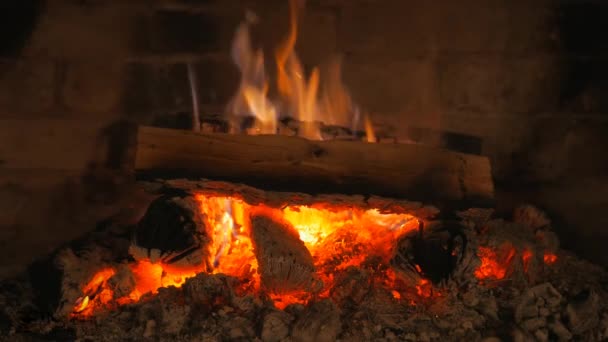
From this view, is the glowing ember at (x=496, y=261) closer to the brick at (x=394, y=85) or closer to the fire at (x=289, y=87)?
the brick at (x=394, y=85)

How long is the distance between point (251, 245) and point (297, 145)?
426mm

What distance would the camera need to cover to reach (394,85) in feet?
7.67

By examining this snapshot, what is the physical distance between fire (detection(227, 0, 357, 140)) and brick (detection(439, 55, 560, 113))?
0.41 m

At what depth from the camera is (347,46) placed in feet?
7.67

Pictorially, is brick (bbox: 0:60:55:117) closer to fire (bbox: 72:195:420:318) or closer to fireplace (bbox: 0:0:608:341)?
fireplace (bbox: 0:0:608:341)

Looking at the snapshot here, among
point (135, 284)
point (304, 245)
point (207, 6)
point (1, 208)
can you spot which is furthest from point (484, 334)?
point (1, 208)

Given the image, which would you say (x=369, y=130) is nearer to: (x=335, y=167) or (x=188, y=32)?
(x=335, y=167)

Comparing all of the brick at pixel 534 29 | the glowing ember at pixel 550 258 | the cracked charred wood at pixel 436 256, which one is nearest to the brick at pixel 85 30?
the cracked charred wood at pixel 436 256

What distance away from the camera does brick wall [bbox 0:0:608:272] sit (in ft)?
7.49

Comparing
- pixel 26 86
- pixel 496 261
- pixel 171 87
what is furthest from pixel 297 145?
pixel 26 86

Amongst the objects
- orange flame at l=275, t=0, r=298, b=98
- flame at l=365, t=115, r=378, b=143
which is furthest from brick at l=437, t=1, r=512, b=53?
orange flame at l=275, t=0, r=298, b=98

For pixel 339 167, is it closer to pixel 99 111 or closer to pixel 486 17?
Answer: pixel 486 17

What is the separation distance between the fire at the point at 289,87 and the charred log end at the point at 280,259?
0.54 m

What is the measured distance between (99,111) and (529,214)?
174 centimetres
